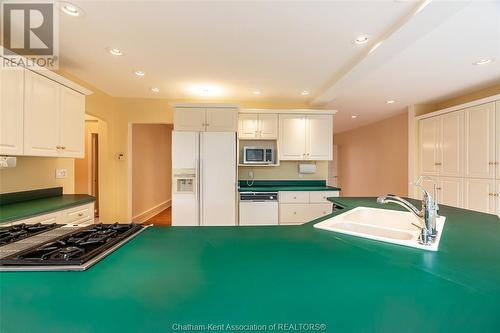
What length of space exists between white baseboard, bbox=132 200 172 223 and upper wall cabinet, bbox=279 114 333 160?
3.22 meters

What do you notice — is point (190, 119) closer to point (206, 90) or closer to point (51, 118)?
Result: point (206, 90)

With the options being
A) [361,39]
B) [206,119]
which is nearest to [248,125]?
[206,119]

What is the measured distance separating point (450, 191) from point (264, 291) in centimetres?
403

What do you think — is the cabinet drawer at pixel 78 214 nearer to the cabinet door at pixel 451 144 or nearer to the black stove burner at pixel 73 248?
the black stove burner at pixel 73 248

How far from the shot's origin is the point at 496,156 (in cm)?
272

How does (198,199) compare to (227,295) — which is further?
(198,199)

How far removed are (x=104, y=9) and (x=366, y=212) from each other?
8.85 feet

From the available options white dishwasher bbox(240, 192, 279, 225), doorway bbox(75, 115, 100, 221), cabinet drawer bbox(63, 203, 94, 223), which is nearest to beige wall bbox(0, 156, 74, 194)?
cabinet drawer bbox(63, 203, 94, 223)

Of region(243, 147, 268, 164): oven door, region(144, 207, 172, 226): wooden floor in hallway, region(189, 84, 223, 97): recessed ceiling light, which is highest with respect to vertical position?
region(189, 84, 223, 97): recessed ceiling light

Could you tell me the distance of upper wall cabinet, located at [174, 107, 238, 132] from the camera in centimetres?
352

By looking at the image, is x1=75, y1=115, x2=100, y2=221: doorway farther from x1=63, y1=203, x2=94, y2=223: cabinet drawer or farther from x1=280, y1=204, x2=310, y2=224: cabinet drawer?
x1=280, y1=204, x2=310, y2=224: cabinet drawer

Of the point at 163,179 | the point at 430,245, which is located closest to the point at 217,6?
the point at 430,245

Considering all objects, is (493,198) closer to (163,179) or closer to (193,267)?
(193,267)

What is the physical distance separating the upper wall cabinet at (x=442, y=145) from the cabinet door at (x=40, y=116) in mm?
5184
